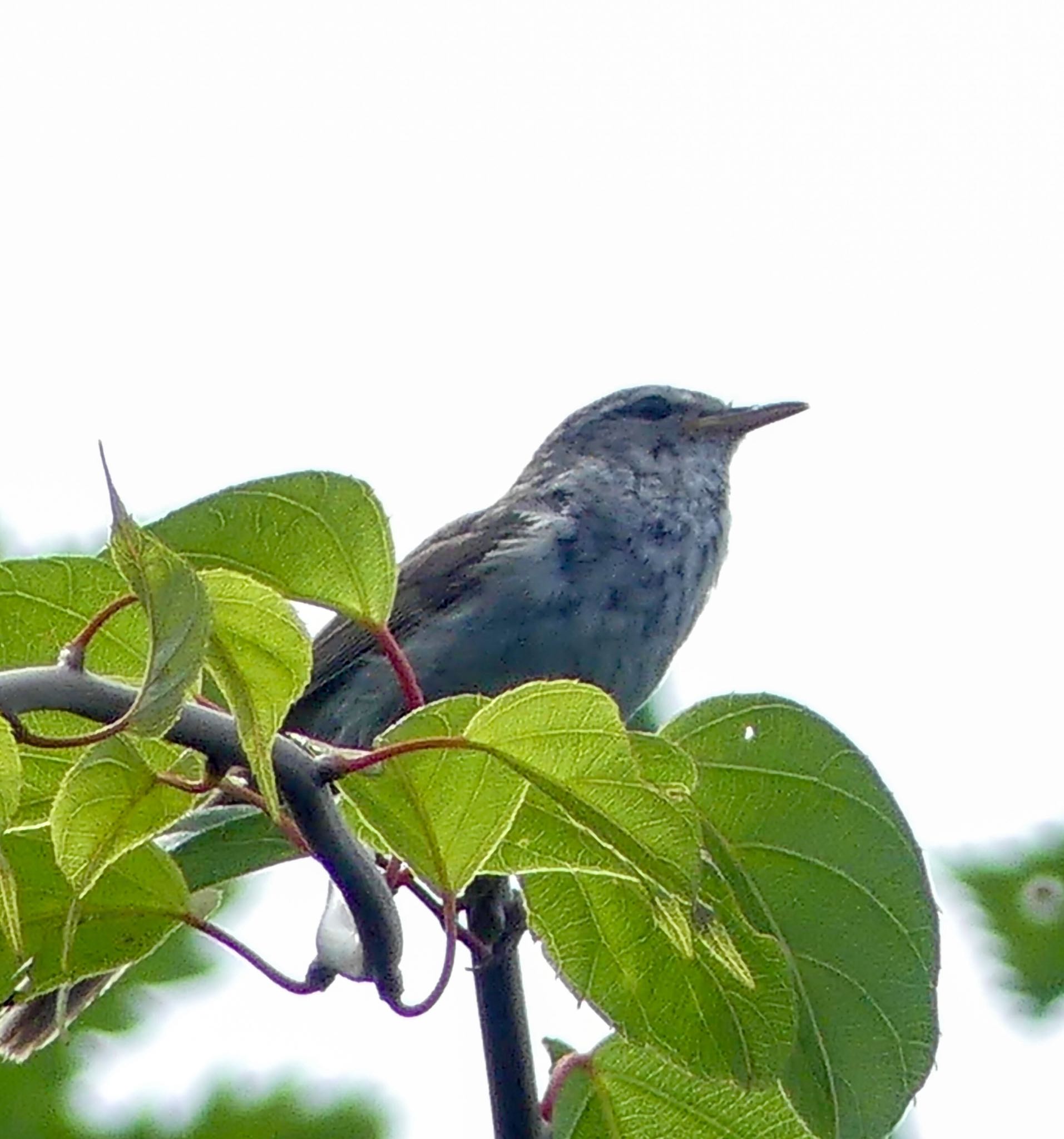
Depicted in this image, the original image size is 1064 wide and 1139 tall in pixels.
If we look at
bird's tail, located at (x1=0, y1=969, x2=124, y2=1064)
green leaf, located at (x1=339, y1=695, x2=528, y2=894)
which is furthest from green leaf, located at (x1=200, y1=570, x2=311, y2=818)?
bird's tail, located at (x1=0, y1=969, x2=124, y2=1064)

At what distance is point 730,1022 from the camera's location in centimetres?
183

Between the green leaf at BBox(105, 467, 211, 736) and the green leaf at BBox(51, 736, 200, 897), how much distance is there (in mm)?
111

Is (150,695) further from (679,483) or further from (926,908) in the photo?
(679,483)

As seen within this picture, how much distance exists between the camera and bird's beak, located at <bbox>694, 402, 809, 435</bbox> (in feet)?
18.9

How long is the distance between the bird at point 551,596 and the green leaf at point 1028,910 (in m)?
1.45

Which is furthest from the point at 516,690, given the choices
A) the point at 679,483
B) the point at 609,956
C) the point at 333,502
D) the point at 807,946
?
the point at 679,483


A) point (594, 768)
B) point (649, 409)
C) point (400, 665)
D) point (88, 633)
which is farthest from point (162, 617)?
point (649, 409)

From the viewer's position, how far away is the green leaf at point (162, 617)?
4.25 ft

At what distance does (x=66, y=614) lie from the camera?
5.58 feet

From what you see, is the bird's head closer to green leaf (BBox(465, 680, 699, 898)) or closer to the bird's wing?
the bird's wing

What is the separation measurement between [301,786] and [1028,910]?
191 cm

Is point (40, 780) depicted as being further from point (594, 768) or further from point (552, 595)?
point (552, 595)

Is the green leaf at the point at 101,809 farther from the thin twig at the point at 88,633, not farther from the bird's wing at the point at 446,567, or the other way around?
the bird's wing at the point at 446,567

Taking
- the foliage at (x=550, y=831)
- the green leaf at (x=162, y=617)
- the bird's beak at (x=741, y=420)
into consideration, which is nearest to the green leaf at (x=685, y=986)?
the foliage at (x=550, y=831)
